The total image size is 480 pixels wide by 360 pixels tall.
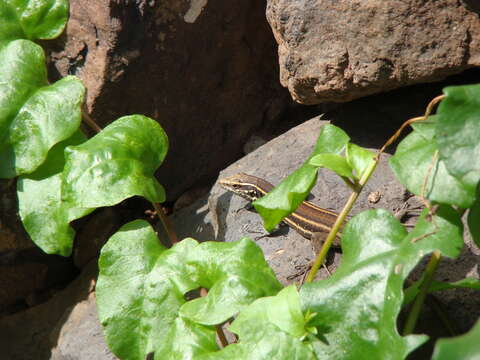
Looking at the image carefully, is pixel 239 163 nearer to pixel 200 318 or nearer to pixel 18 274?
pixel 18 274

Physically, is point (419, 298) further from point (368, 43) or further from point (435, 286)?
point (368, 43)

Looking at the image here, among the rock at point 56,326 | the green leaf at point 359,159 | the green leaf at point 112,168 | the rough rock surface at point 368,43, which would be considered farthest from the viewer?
the rock at point 56,326

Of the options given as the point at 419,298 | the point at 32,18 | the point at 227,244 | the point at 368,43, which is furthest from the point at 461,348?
the point at 32,18

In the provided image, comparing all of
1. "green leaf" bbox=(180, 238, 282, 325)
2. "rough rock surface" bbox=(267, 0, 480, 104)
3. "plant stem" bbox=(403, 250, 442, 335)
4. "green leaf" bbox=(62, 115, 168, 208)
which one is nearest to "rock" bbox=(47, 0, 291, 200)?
"rough rock surface" bbox=(267, 0, 480, 104)

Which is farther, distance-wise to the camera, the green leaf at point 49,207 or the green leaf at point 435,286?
the green leaf at point 49,207

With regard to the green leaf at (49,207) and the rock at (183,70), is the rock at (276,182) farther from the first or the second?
the green leaf at (49,207)

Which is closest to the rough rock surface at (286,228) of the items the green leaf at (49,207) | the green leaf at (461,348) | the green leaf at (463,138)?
the green leaf at (49,207)

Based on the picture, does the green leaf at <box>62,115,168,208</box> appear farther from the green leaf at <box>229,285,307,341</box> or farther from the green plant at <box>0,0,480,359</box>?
the green leaf at <box>229,285,307,341</box>
